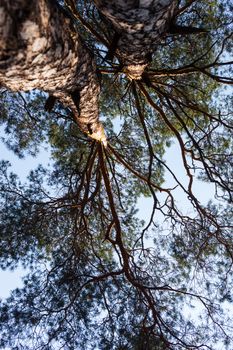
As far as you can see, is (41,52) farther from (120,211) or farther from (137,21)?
(120,211)

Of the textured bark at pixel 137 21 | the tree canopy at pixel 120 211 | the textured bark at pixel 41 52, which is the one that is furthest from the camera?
the tree canopy at pixel 120 211

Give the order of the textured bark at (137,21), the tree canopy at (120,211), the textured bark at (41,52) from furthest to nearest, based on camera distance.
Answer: the tree canopy at (120,211) < the textured bark at (137,21) < the textured bark at (41,52)

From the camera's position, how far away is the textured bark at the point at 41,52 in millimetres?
1473

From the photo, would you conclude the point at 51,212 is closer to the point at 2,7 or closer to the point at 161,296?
the point at 161,296

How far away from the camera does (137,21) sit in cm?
191

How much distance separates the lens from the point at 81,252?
4.99 metres

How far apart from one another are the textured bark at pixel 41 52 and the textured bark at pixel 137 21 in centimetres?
24

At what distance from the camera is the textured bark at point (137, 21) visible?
5.62 feet

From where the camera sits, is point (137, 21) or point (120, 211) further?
point (120, 211)

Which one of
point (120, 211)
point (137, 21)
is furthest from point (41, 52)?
point (120, 211)

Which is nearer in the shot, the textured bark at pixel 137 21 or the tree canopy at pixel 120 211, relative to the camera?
the textured bark at pixel 137 21

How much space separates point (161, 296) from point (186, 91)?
289 cm

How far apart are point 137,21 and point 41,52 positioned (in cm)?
54

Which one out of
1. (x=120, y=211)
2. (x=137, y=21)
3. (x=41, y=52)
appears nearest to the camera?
(x=41, y=52)
